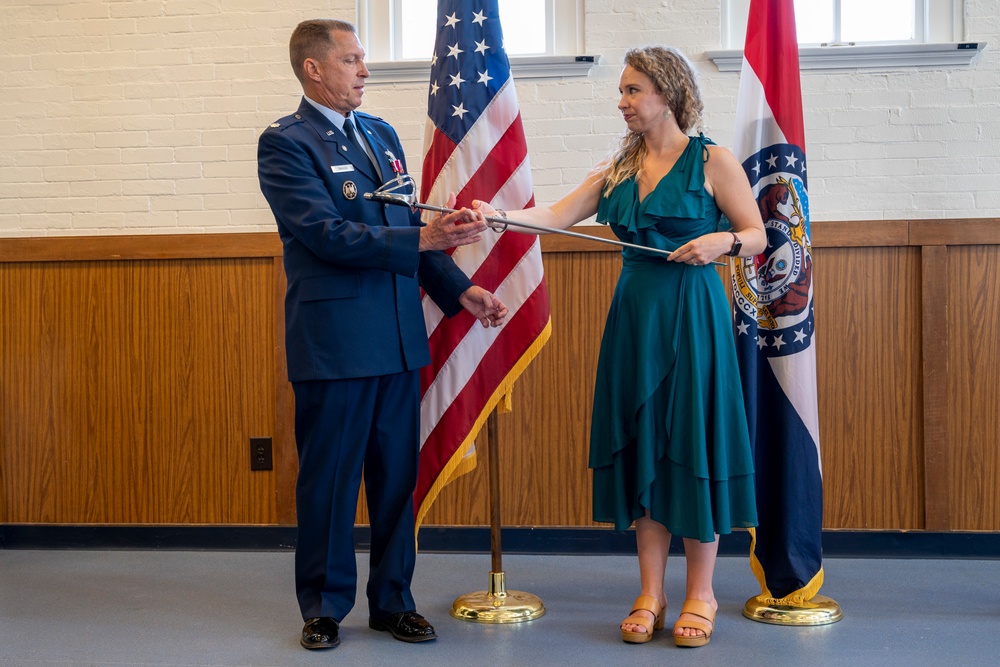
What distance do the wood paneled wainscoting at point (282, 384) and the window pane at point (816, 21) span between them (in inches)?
27.5

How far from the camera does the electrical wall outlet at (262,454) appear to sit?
3613 millimetres

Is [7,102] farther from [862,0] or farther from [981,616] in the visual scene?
[981,616]

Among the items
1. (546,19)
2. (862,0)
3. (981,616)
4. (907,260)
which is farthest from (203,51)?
(981,616)

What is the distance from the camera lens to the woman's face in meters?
2.47

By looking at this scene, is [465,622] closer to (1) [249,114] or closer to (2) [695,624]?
(2) [695,624]

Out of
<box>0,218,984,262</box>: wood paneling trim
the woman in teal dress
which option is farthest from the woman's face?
<box>0,218,984,262</box>: wood paneling trim

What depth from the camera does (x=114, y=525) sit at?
3662 millimetres

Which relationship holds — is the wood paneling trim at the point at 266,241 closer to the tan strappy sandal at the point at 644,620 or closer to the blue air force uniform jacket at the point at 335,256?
the blue air force uniform jacket at the point at 335,256

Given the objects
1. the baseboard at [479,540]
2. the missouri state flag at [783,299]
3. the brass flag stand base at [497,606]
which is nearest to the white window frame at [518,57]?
the missouri state flag at [783,299]

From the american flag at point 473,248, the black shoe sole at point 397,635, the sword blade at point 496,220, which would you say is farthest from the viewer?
the american flag at point 473,248

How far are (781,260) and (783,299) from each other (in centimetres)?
11

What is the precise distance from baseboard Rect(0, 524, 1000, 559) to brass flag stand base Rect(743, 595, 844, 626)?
2.29 ft

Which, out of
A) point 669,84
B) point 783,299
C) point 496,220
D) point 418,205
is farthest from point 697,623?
point 669,84

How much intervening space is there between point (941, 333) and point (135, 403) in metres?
2.90
